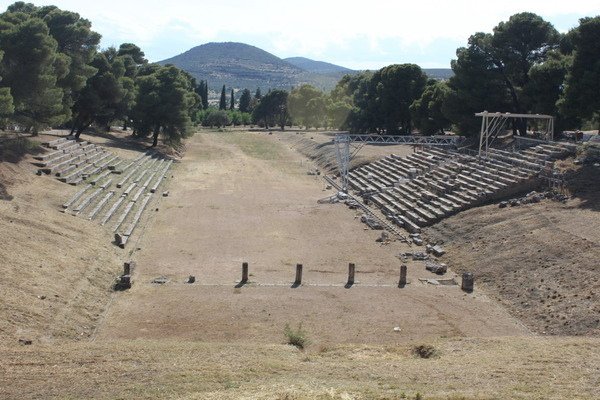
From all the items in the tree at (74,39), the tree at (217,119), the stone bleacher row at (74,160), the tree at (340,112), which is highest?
the tree at (74,39)

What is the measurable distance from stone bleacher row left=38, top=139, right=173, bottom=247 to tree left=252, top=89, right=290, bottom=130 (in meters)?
67.5

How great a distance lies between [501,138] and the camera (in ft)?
161

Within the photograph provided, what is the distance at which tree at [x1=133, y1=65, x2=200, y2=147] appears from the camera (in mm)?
66000

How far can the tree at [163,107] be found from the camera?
66000 millimetres

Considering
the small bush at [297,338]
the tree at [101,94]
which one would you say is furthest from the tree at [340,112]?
the small bush at [297,338]

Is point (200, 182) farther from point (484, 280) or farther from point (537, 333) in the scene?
point (537, 333)

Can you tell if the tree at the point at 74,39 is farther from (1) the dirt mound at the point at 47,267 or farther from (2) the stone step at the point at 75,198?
(1) the dirt mound at the point at 47,267

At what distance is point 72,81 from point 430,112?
32.9 metres

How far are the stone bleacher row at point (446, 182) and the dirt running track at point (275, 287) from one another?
131 inches

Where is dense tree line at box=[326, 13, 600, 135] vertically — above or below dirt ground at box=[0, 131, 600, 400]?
above

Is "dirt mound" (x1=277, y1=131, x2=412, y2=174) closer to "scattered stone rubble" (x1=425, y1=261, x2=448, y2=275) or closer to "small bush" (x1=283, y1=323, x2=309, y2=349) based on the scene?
"scattered stone rubble" (x1=425, y1=261, x2=448, y2=275)

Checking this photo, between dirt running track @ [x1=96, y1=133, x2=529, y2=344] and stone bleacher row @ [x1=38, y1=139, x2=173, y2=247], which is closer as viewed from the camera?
dirt running track @ [x1=96, y1=133, x2=529, y2=344]

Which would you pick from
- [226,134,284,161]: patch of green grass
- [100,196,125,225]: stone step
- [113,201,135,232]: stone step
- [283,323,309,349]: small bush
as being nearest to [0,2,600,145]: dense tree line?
[100,196,125,225]: stone step

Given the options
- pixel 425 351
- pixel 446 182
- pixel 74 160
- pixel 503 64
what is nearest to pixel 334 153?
pixel 503 64
